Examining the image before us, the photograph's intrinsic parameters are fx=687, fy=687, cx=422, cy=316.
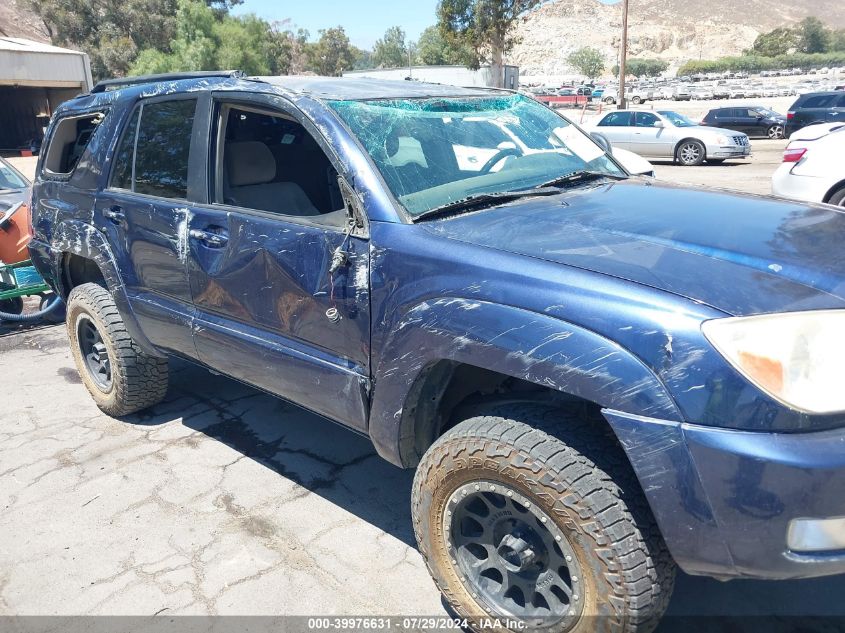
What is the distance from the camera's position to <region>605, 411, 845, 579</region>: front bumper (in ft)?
5.65

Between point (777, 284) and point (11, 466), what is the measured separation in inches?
153

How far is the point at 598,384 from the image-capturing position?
1883 millimetres

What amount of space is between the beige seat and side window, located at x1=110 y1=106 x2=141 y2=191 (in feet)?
2.37

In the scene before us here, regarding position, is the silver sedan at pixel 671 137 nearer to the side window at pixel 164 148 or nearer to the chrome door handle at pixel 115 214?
the side window at pixel 164 148

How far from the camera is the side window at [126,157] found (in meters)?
3.74

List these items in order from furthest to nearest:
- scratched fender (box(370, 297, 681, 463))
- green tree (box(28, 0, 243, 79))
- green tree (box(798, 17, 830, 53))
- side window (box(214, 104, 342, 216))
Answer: green tree (box(798, 17, 830, 53)), green tree (box(28, 0, 243, 79)), side window (box(214, 104, 342, 216)), scratched fender (box(370, 297, 681, 463))

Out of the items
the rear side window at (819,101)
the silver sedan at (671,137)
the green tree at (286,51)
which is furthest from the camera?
the green tree at (286,51)

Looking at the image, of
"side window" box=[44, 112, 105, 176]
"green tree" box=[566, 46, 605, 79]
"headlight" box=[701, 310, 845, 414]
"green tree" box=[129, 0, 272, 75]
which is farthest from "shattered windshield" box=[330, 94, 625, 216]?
"green tree" box=[566, 46, 605, 79]

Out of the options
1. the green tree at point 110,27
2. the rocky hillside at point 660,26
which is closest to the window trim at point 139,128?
the green tree at point 110,27

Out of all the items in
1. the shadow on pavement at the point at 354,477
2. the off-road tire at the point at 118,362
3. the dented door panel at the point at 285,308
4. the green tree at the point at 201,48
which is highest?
A: the green tree at the point at 201,48

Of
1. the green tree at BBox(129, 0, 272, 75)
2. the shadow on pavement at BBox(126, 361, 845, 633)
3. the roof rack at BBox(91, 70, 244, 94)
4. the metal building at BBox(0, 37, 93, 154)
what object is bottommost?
the shadow on pavement at BBox(126, 361, 845, 633)

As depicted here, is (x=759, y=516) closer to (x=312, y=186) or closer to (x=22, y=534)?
(x=312, y=186)

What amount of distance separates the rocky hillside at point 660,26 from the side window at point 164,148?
467 feet

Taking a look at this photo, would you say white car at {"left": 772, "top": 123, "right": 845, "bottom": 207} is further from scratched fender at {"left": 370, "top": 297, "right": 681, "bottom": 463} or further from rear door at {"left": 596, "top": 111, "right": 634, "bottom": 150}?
rear door at {"left": 596, "top": 111, "right": 634, "bottom": 150}
